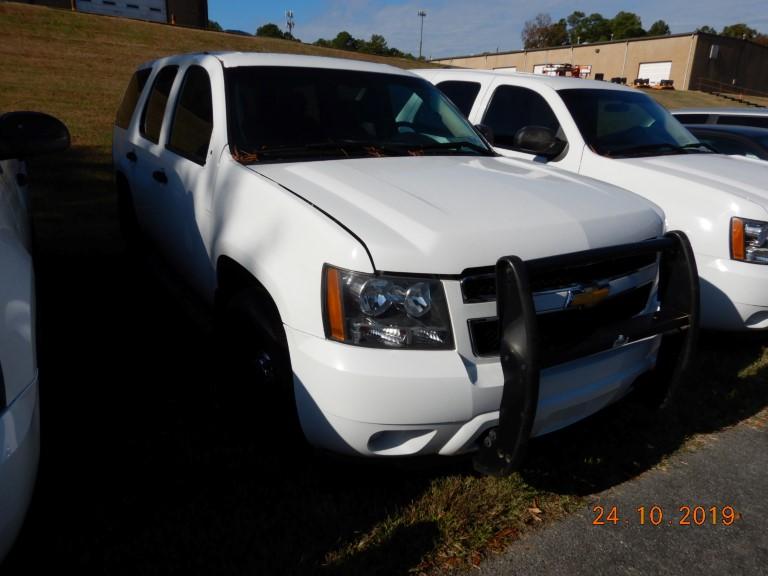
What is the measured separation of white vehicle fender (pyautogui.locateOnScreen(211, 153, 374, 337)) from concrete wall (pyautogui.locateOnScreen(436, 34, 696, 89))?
5588 centimetres

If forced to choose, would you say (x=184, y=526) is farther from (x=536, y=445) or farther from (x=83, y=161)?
(x=83, y=161)

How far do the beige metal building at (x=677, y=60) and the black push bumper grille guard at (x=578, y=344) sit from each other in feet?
163

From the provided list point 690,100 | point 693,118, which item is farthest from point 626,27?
point 693,118

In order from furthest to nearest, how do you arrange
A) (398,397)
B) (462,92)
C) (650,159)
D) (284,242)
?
(462,92) → (650,159) → (284,242) → (398,397)

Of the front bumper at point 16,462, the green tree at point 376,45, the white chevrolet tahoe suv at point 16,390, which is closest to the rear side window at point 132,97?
the white chevrolet tahoe suv at point 16,390

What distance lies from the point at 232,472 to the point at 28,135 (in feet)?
5.55

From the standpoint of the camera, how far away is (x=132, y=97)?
197 inches

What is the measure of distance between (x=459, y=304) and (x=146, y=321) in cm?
289

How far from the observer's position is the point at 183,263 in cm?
361

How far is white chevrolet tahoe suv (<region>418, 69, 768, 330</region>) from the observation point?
154 inches

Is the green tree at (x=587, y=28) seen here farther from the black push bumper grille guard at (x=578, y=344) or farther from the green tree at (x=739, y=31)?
the black push bumper grille guard at (x=578, y=344)

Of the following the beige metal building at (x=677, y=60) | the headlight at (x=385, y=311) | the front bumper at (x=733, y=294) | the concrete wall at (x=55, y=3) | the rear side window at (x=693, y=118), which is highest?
the concrete wall at (x=55, y=3)

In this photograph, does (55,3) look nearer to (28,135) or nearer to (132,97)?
(132,97)

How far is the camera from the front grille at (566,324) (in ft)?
7.09
